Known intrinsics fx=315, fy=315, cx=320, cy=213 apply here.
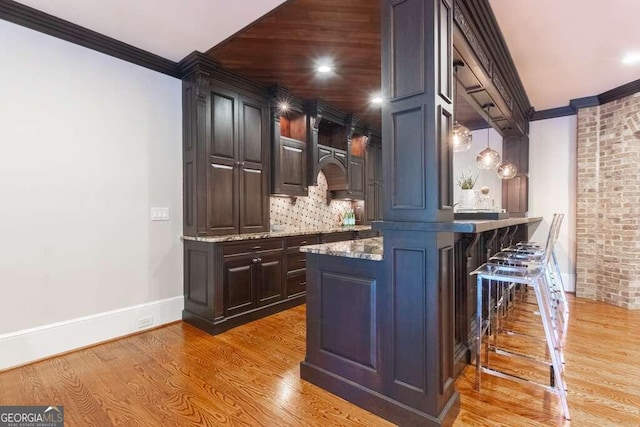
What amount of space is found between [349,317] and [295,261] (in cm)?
203

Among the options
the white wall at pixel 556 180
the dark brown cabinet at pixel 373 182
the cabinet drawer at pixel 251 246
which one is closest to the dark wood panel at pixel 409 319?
the cabinet drawer at pixel 251 246

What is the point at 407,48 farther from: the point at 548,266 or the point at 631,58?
the point at 631,58

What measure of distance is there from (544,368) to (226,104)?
3773 millimetres

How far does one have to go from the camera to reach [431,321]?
164 cm

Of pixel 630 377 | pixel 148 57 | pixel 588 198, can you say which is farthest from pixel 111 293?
pixel 588 198

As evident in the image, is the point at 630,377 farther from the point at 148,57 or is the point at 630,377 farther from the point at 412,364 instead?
the point at 148,57

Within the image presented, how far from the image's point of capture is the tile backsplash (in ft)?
14.5

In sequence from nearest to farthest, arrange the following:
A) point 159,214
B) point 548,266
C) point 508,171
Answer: point 548,266
point 159,214
point 508,171

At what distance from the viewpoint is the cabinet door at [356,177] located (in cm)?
532

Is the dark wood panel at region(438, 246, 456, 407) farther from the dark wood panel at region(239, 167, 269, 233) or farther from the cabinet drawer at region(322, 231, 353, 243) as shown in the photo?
the cabinet drawer at region(322, 231, 353, 243)

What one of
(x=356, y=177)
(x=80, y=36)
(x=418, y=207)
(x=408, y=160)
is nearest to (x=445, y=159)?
(x=408, y=160)

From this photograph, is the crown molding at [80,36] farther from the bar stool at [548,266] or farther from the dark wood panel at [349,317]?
the bar stool at [548,266]

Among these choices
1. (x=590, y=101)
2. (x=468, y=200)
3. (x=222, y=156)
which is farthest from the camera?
(x=590, y=101)

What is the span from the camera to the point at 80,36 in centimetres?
273
